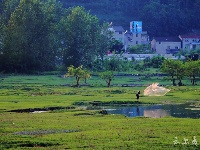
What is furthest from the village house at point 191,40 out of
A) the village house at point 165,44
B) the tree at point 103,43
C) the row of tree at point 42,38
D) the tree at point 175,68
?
the tree at point 175,68

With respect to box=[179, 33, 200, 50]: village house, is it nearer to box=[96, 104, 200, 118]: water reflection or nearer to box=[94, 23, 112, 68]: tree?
box=[94, 23, 112, 68]: tree

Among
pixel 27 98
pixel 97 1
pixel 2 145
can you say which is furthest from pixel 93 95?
pixel 97 1

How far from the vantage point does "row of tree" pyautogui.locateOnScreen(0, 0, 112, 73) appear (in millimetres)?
86312

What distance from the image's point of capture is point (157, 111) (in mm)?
42219

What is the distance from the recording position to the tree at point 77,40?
9000cm

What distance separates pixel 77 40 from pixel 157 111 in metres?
49.2

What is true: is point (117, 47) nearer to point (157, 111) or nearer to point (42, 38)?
point (42, 38)

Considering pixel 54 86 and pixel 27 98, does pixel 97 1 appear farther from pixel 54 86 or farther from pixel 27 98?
pixel 27 98

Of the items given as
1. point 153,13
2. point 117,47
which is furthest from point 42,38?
point 153,13

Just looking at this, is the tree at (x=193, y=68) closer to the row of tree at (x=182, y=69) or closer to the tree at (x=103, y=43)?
the row of tree at (x=182, y=69)

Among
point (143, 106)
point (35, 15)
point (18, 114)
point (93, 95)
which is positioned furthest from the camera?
point (35, 15)

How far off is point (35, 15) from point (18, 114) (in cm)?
5187

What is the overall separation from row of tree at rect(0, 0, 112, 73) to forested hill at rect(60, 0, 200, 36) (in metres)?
45.1

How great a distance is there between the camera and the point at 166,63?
68.2 metres
